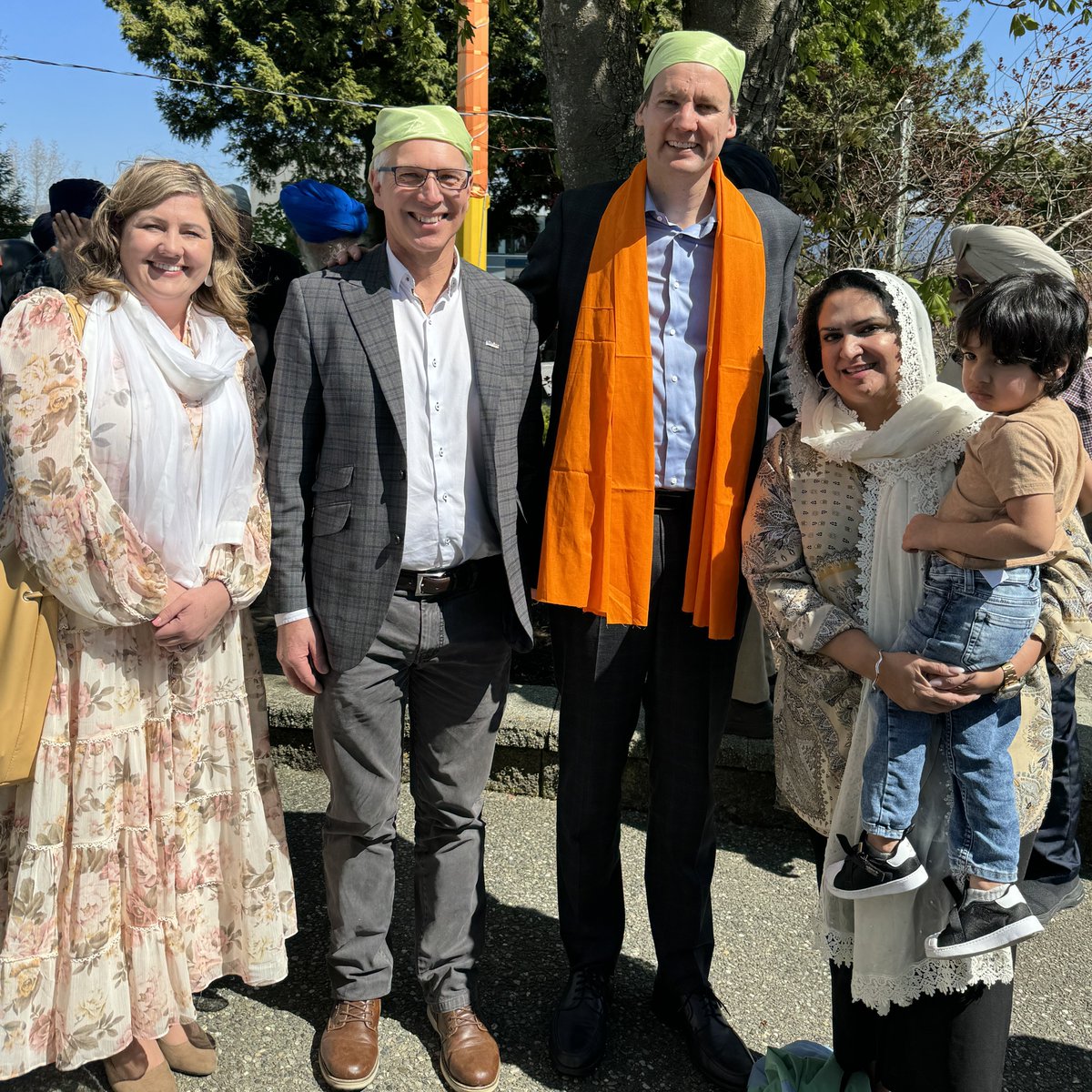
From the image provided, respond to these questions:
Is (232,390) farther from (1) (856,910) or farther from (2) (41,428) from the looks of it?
(1) (856,910)

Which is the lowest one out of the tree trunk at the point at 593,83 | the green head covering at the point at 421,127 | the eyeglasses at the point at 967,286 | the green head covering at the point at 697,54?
the eyeglasses at the point at 967,286

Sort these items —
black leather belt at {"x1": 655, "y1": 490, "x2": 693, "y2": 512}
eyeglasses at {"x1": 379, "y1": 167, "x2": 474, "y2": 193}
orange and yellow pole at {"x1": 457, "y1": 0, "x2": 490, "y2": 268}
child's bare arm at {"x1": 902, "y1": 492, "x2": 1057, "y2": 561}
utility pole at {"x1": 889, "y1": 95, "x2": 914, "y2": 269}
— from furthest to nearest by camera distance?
orange and yellow pole at {"x1": 457, "y1": 0, "x2": 490, "y2": 268} < utility pole at {"x1": 889, "y1": 95, "x2": 914, "y2": 269} < black leather belt at {"x1": 655, "y1": 490, "x2": 693, "y2": 512} < eyeglasses at {"x1": 379, "y1": 167, "x2": 474, "y2": 193} < child's bare arm at {"x1": 902, "y1": 492, "x2": 1057, "y2": 561}

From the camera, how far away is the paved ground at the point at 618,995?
256 cm

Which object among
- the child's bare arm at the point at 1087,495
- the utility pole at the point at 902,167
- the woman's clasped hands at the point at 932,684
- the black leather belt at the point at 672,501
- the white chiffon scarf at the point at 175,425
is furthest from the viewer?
the utility pole at the point at 902,167

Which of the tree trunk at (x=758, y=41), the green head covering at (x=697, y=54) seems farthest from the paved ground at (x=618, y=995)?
the tree trunk at (x=758, y=41)

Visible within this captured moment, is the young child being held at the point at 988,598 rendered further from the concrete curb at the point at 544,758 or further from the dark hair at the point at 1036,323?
the concrete curb at the point at 544,758

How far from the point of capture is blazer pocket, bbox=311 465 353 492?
241 cm

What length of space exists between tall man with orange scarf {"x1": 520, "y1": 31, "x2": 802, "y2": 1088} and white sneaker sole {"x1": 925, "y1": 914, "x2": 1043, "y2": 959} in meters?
0.80

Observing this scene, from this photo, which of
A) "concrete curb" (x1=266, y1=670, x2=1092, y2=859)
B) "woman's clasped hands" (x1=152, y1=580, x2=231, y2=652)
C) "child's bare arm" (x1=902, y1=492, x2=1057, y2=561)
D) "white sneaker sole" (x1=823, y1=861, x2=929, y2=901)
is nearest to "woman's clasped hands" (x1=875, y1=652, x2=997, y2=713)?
"child's bare arm" (x1=902, y1=492, x2=1057, y2=561)

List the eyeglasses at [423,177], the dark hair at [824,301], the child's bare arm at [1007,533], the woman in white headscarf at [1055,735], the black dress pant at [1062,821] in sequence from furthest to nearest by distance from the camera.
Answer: the black dress pant at [1062,821], the woman in white headscarf at [1055,735], the eyeglasses at [423,177], the dark hair at [824,301], the child's bare arm at [1007,533]

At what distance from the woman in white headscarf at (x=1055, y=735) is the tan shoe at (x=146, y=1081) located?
2466mm

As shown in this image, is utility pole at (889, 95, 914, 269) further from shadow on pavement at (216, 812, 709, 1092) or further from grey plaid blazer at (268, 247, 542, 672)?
shadow on pavement at (216, 812, 709, 1092)

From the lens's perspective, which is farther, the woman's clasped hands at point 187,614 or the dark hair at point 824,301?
the woman's clasped hands at point 187,614

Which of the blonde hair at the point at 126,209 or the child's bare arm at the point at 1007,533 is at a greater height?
the blonde hair at the point at 126,209
